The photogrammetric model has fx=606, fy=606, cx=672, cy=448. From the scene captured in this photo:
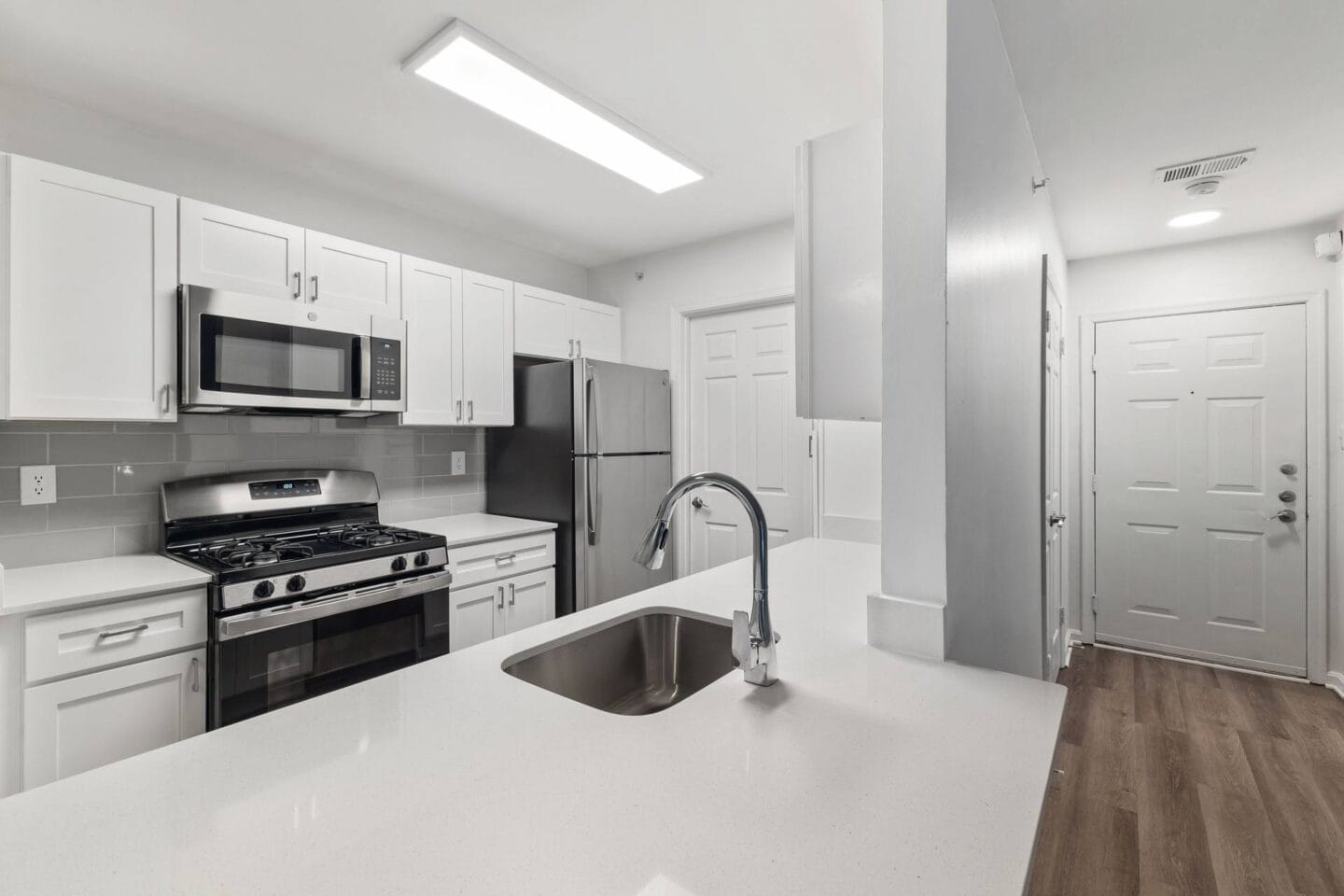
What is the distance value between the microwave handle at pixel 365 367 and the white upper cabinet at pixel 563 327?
0.84m

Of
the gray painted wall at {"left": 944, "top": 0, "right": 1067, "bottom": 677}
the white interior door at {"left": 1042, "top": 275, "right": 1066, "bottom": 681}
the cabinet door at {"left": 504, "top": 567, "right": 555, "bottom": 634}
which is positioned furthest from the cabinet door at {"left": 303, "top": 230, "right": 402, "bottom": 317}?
the white interior door at {"left": 1042, "top": 275, "right": 1066, "bottom": 681}

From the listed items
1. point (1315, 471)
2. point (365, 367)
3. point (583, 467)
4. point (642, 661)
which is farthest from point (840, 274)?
point (1315, 471)

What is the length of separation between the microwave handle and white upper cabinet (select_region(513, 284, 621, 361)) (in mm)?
836

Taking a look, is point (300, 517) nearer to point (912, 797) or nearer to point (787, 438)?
point (787, 438)

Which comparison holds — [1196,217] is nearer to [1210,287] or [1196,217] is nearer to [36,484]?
[1210,287]

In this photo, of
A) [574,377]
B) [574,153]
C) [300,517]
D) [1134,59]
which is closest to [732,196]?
[574,153]

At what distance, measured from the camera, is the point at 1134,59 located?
1740mm

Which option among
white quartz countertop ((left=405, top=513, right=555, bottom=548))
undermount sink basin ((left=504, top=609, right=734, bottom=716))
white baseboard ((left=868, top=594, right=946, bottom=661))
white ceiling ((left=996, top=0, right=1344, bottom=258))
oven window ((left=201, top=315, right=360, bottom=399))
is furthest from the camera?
white quartz countertop ((left=405, top=513, right=555, bottom=548))

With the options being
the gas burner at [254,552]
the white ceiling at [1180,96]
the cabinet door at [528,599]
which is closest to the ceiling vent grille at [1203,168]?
the white ceiling at [1180,96]

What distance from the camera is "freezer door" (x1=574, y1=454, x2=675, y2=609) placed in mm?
2996

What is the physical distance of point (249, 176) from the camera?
2.51 m

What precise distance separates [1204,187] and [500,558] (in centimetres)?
346

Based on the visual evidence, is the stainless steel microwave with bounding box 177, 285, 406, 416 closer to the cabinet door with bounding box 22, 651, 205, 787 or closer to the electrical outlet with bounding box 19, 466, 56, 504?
the electrical outlet with bounding box 19, 466, 56, 504

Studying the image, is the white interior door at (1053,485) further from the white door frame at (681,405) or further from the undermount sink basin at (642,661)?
the undermount sink basin at (642,661)
